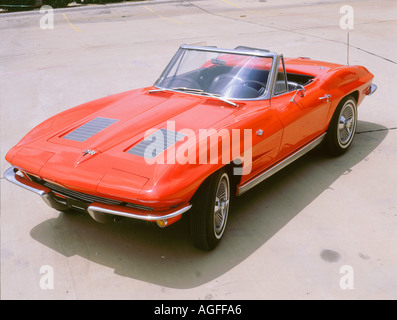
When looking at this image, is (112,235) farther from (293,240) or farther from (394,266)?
(394,266)

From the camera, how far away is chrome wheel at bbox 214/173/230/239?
12.6 feet

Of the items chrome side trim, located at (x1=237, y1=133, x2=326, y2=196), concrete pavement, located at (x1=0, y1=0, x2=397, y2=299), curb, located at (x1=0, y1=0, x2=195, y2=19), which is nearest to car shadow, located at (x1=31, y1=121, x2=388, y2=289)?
concrete pavement, located at (x1=0, y1=0, x2=397, y2=299)

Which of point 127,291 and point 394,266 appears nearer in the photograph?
point 127,291

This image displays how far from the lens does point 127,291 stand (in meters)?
3.40

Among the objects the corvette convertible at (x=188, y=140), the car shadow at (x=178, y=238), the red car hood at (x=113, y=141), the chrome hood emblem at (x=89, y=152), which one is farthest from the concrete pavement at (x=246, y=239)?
the chrome hood emblem at (x=89, y=152)

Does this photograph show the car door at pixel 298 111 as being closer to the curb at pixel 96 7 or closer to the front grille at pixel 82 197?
the front grille at pixel 82 197

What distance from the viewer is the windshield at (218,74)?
15.0 feet

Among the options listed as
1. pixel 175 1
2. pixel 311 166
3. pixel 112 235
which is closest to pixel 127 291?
pixel 112 235

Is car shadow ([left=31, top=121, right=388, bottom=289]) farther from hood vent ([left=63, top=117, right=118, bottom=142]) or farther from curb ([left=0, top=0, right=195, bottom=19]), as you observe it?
curb ([left=0, top=0, right=195, bottom=19])

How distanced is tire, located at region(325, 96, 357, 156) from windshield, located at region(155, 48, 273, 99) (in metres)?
1.16

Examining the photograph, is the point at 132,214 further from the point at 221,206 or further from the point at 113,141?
the point at 221,206

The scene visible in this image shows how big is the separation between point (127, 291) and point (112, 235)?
2.46 ft

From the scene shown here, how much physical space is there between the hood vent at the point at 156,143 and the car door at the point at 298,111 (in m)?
1.12

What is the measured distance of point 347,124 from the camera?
18.4ft
